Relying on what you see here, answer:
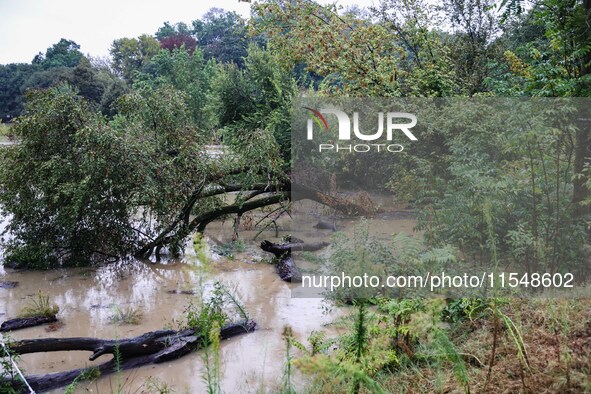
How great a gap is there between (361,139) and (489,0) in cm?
930

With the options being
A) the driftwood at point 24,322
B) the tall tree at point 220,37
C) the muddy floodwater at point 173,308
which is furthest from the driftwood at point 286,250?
the tall tree at point 220,37

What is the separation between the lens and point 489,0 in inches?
564

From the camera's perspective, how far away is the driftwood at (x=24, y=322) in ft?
23.7

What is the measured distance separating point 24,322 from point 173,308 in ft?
5.98

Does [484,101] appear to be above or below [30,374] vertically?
above

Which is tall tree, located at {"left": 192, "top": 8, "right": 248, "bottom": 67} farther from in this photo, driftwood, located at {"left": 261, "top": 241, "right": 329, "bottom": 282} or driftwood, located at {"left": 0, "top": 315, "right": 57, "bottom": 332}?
driftwood, located at {"left": 0, "top": 315, "right": 57, "bottom": 332}

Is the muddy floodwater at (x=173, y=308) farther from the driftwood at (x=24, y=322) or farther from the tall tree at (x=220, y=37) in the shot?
the tall tree at (x=220, y=37)

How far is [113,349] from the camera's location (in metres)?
5.87

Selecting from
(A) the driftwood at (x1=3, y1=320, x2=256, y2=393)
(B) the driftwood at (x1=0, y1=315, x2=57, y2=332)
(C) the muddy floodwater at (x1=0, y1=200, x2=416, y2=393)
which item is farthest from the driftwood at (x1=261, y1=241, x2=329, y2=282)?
(B) the driftwood at (x1=0, y1=315, x2=57, y2=332)

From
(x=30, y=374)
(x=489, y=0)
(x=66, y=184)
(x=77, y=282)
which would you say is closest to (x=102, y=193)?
(x=66, y=184)

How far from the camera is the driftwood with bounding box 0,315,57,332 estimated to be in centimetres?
722

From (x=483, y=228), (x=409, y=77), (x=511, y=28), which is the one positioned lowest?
(x=483, y=228)

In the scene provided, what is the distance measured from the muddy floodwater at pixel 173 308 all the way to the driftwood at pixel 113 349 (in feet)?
0.36

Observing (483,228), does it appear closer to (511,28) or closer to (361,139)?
(361,139)
